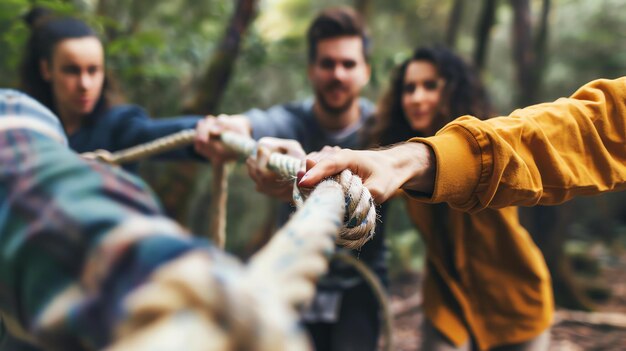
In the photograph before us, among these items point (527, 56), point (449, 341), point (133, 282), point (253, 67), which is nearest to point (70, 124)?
point (449, 341)

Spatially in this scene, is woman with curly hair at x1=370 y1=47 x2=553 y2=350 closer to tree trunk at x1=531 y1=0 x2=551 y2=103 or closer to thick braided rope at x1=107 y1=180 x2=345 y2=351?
thick braided rope at x1=107 y1=180 x2=345 y2=351

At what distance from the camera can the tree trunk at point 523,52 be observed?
3.76 m

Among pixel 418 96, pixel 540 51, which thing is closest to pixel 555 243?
pixel 540 51

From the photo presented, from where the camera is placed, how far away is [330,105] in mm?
2076

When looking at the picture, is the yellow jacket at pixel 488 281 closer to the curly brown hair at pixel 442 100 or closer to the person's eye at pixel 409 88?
the curly brown hair at pixel 442 100

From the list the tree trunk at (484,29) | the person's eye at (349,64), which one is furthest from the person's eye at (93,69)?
the tree trunk at (484,29)

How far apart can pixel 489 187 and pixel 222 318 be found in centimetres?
67

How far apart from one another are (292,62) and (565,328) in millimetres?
2632

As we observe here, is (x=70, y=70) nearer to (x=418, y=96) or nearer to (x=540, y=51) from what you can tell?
(x=418, y=96)

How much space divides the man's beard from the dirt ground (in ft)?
6.12

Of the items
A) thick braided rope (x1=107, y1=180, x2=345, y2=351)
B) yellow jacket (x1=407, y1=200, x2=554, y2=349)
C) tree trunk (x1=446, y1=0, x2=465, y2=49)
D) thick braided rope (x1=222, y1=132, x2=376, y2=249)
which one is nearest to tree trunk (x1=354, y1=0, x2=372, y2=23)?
tree trunk (x1=446, y1=0, x2=465, y2=49)

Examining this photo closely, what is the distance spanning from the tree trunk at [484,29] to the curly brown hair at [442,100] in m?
1.78

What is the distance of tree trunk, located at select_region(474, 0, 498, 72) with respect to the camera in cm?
364

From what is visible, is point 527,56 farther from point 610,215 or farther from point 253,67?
point 610,215
